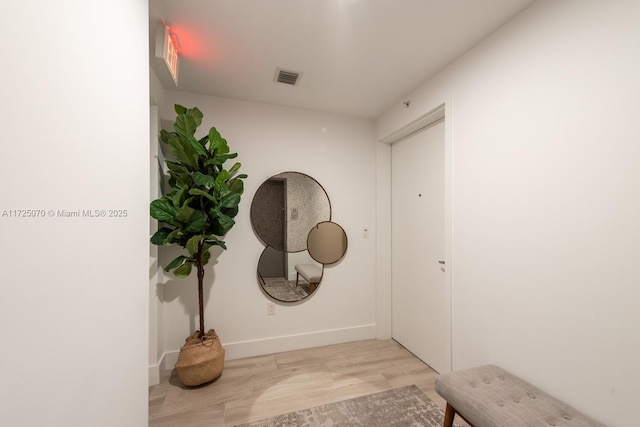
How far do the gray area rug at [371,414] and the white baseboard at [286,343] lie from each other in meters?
0.84

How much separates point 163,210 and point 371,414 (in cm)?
197

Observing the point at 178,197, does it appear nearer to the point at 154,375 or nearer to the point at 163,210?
the point at 163,210

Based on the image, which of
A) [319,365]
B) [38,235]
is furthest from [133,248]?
[319,365]

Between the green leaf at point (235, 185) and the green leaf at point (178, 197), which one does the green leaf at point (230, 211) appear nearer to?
the green leaf at point (235, 185)

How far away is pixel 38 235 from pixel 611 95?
2.08m

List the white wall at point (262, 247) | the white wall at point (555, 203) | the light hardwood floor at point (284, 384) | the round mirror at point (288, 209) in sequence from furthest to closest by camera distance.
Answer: the round mirror at point (288, 209)
the white wall at point (262, 247)
the light hardwood floor at point (284, 384)
the white wall at point (555, 203)

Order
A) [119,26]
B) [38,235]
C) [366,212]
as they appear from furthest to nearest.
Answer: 1. [366,212]
2. [119,26]
3. [38,235]

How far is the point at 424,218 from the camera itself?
7.57 ft

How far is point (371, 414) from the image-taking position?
167 centimetres

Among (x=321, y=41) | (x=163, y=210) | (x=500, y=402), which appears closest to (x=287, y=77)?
(x=321, y=41)

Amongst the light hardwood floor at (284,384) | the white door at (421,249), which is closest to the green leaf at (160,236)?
the light hardwood floor at (284,384)

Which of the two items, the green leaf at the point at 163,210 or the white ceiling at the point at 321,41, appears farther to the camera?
the green leaf at the point at 163,210

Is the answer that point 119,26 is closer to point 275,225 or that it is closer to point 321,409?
point 275,225

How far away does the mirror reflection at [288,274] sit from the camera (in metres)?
2.49
